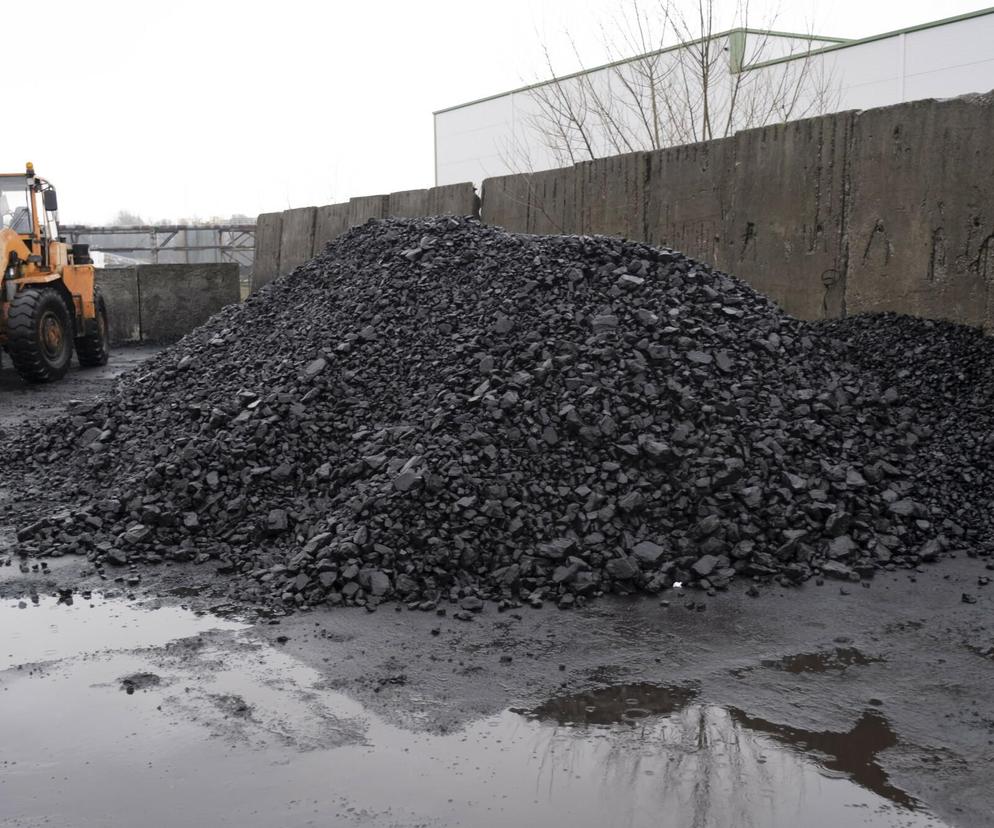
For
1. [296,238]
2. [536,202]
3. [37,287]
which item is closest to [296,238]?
[296,238]

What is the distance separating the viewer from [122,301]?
19.5 meters

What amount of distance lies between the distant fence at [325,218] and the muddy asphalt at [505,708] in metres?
9.46

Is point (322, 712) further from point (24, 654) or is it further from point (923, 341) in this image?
point (923, 341)

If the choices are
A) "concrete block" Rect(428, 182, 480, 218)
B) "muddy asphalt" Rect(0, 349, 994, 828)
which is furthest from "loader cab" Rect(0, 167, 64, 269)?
"muddy asphalt" Rect(0, 349, 994, 828)

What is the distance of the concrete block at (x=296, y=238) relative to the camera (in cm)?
1684

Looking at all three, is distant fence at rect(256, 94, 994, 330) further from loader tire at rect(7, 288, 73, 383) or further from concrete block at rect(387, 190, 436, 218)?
loader tire at rect(7, 288, 73, 383)

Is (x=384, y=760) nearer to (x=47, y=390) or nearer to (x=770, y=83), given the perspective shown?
(x=47, y=390)

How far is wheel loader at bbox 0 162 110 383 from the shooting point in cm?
1261

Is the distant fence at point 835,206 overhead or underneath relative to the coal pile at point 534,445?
overhead

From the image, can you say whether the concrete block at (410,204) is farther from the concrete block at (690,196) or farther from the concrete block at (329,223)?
the concrete block at (690,196)

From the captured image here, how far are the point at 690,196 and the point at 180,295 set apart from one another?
13.1 m

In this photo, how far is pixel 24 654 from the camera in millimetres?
4098

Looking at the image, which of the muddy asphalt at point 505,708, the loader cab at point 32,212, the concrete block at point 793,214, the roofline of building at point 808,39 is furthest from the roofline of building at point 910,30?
the muddy asphalt at point 505,708

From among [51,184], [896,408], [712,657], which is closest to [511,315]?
[896,408]
